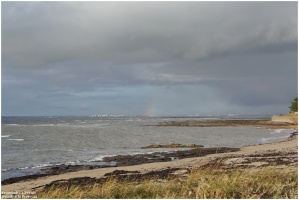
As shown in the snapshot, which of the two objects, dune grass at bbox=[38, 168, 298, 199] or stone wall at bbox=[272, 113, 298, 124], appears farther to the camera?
stone wall at bbox=[272, 113, 298, 124]

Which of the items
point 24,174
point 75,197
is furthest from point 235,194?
point 24,174

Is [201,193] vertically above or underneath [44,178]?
above

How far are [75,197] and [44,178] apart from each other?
983cm

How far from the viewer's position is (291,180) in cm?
808

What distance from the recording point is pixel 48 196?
23.9ft

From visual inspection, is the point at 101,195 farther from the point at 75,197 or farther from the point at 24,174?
the point at 24,174

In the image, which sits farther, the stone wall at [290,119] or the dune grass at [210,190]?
the stone wall at [290,119]

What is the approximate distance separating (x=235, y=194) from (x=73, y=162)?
16.0m

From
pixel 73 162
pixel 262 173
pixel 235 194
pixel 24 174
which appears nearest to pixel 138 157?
pixel 73 162

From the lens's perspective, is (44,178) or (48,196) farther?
(44,178)

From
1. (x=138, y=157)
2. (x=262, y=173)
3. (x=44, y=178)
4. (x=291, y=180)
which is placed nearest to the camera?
(x=291, y=180)

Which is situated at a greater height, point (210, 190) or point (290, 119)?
point (210, 190)

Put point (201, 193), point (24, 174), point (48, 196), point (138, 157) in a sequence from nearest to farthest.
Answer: point (201, 193) < point (48, 196) < point (24, 174) < point (138, 157)

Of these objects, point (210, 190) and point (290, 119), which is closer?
point (210, 190)
